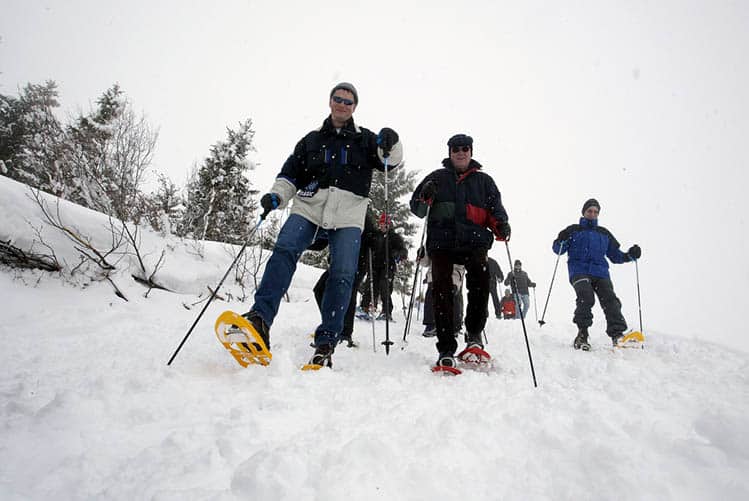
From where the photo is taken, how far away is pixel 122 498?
1088 mm

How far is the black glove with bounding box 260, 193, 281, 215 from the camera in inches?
118

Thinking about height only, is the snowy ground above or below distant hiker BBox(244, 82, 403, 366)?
below

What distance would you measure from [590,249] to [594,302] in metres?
0.83

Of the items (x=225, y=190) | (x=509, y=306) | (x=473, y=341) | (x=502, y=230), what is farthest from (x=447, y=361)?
(x=225, y=190)

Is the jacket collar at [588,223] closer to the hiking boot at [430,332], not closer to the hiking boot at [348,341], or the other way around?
the hiking boot at [430,332]

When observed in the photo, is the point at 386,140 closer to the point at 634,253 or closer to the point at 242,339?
the point at 242,339

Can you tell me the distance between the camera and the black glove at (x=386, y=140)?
3.24 meters

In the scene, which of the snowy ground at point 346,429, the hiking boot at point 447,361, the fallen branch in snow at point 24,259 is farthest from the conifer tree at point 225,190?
the hiking boot at point 447,361

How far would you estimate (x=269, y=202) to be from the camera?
303cm

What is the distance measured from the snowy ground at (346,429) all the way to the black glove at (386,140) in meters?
1.89

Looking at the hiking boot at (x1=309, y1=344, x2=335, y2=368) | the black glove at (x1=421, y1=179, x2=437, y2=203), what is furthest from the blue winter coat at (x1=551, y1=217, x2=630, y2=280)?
the hiking boot at (x1=309, y1=344, x2=335, y2=368)

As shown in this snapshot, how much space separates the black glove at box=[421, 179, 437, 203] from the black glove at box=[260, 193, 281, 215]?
1.33m

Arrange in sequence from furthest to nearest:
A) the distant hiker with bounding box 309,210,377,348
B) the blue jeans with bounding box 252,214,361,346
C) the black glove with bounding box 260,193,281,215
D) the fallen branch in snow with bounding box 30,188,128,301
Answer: the fallen branch in snow with bounding box 30,188,128,301, the distant hiker with bounding box 309,210,377,348, the black glove with bounding box 260,193,281,215, the blue jeans with bounding box 252,214,361,346

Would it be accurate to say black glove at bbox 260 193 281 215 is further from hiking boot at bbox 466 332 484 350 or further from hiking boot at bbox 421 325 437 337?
hiking boot at bbox 421 325 437 337
